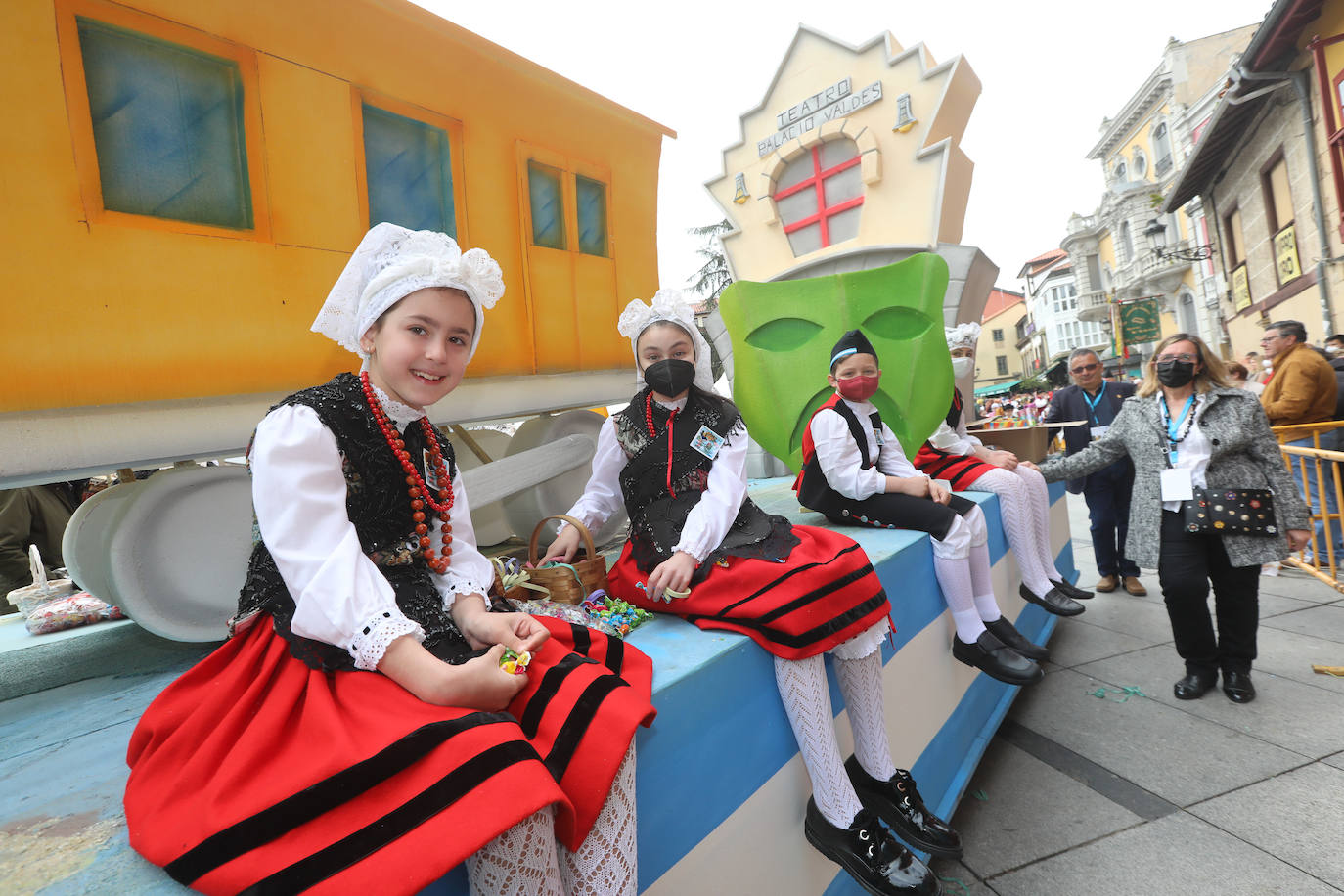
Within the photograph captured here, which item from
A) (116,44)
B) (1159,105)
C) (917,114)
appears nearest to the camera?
(116,44)

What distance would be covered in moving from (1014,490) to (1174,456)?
0.72 meters

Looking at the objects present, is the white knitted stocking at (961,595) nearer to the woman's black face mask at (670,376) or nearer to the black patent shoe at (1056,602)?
the black patent shoe at (1056,602)

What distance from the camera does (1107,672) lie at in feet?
12.0

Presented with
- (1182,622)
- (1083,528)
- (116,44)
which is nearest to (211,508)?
(116,44)

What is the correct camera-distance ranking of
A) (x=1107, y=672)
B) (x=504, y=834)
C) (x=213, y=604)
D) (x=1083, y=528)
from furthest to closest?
(x=1083, y=528) < (x=1107, y=672) < (x=213, y=604) < (x=504, y=834)

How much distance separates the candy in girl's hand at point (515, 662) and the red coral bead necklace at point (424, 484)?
393 millimetres

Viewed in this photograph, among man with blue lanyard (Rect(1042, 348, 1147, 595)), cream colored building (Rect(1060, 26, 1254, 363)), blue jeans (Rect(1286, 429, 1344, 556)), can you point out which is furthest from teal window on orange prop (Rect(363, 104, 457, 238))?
cream colored building (Rect(1060, 26, 1254, 363))

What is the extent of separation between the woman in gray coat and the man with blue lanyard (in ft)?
4.92

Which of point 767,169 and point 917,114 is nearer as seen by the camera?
point 917,114

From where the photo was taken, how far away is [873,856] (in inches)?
67.7

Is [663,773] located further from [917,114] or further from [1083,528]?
[1083,528]

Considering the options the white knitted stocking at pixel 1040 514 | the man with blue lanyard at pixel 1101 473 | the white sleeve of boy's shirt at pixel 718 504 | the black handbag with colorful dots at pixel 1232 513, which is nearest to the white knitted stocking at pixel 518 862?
the white sleeve of boy's shirt at pixel 718 504

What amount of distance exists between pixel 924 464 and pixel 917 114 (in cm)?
328

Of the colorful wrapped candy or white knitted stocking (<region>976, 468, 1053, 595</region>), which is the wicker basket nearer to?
the colorful wrapped candy
